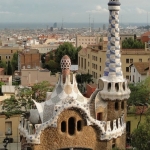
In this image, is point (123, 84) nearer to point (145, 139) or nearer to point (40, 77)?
point (145, 139)

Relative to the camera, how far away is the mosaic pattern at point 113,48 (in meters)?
23.7

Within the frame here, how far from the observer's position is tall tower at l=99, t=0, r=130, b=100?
76.5ft

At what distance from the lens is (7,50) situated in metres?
99.7

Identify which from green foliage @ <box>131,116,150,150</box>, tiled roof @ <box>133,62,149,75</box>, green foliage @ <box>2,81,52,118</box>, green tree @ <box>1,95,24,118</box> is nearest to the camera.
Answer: green foliage @ <box>131,116,150,150</box>

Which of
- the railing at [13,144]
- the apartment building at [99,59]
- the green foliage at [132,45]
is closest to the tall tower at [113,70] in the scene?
the railing at [13,144]

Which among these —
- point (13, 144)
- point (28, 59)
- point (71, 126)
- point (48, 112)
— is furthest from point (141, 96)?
point (28, 59)

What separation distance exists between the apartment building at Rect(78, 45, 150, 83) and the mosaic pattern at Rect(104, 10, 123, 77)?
32773 mm

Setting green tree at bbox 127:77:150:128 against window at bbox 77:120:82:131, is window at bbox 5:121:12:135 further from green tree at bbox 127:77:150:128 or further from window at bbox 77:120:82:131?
window at bbox 77:120:82:131

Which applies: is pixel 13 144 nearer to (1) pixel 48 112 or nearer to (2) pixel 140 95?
(1) pixel 48 112

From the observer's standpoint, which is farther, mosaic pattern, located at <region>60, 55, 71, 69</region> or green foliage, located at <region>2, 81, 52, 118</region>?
green foliage, located at <region>2, 81, 52, 118</region>

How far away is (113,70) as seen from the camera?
23625 mm

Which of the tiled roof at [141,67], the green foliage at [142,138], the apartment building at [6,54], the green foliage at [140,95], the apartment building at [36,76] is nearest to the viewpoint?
the green foliage at [142,138]

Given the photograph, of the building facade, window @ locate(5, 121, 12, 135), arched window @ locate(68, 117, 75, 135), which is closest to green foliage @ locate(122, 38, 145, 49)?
window @ locate(5, 121, 12, 135)

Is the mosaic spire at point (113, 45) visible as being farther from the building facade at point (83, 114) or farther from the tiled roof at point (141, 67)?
the tiled roof at point (141, 67)
